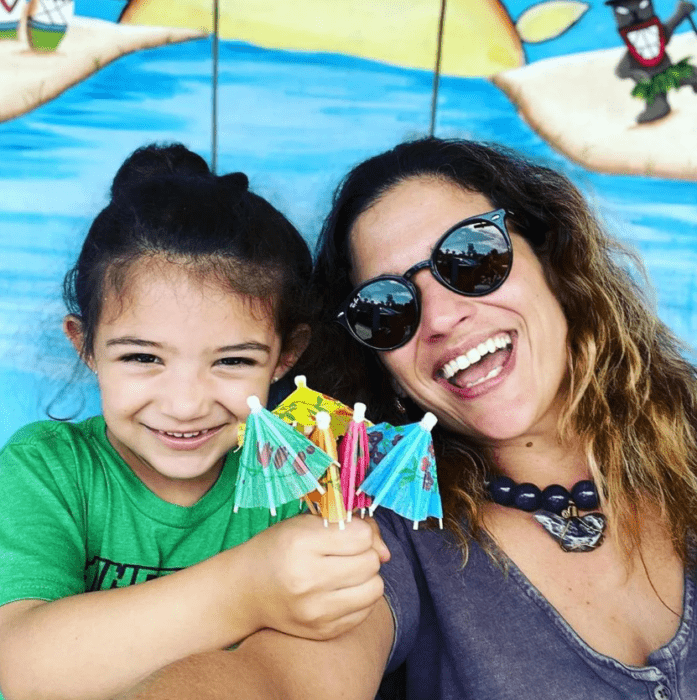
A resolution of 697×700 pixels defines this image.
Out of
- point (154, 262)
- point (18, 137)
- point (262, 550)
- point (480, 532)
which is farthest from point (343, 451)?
point (18, 137)

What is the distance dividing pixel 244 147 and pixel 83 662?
188cm

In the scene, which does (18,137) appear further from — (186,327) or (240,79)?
(186,327)

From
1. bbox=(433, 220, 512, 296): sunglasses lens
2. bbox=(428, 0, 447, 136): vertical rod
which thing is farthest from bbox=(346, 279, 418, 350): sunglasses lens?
bbox=(428, 0, 447, 136): vertical rod

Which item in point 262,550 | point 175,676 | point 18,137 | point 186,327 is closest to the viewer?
point 175,676

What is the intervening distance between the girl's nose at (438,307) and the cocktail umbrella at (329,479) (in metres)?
0.54

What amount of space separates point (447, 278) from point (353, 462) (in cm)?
64

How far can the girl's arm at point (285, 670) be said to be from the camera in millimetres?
1474

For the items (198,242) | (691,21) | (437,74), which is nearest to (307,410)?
(198,242)

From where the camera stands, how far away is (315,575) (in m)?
1.57

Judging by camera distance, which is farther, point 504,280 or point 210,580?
point 504,280

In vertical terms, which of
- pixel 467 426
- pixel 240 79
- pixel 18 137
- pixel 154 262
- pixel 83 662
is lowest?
pixel 83 662

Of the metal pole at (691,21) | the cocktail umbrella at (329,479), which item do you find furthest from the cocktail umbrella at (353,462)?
the metal pole at (691,21)

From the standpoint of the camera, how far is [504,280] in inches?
79.2

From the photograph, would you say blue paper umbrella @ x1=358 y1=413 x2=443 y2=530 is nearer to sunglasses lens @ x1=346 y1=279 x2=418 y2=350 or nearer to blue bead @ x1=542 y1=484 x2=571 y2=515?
sunglasses lens @ x1=346 y1=279 x2=418 y2=350
